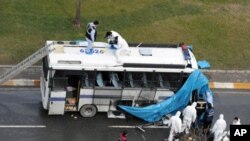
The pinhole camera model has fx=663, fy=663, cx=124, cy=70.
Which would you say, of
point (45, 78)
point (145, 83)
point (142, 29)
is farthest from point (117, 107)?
point (142, 29)

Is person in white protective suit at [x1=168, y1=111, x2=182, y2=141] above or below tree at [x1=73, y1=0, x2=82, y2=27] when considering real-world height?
below

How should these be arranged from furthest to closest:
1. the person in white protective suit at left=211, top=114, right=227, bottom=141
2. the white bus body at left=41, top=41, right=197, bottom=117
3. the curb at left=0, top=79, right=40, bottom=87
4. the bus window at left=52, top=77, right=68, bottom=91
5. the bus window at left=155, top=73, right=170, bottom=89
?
the curb at left=0, top=79, right=40, bottom=87
the bus window at left=155, top=73, right=170, bottom=89
the white bus body at left=41, top=41, right=197, bottom=117
the bus window at left=52, top=77, right=68, bottom=91
the person in white protective suit at left=211, top=114, right=227, bottom=141

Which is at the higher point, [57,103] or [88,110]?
[57,103]

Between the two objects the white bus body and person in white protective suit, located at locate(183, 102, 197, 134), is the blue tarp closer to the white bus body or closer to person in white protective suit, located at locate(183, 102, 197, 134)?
the white bus body

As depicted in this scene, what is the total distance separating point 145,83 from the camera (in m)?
23.8

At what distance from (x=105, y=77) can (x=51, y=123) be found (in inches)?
98.7

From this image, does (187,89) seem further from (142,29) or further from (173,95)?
(142,29)

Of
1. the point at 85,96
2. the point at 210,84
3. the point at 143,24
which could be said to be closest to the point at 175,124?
the point at 85,96

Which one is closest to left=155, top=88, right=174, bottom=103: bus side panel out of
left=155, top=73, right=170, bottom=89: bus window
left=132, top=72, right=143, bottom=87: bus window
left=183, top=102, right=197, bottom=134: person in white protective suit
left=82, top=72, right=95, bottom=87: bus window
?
left=155, top=73, right=170, bottom=89: bus window

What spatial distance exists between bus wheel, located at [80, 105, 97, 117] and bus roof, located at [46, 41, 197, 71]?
1.58m

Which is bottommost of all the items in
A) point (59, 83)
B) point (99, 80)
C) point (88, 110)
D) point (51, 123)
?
point (51, 123)

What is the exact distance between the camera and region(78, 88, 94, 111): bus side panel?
23.3m

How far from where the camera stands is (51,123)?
23328mm

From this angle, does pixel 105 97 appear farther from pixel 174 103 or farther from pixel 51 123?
pixel 174 103
